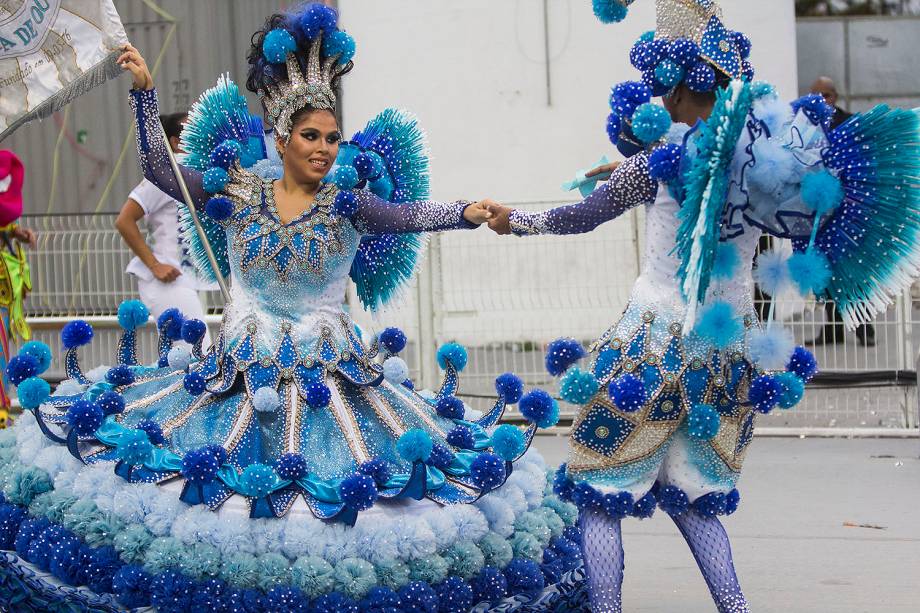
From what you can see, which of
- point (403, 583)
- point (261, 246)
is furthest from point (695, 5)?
point (403, 583)

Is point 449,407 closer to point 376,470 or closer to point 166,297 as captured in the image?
point 376,470

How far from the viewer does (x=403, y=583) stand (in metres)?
3.81

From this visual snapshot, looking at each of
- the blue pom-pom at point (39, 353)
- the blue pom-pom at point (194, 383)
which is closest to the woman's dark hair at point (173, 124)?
the blue pom-pom at point (39, 353)

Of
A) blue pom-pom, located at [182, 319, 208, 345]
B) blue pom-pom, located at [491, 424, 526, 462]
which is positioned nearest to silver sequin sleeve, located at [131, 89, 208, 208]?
blue pom-pom, located at [182, 319, 208, 345]

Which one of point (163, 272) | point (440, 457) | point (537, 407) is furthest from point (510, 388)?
point (163, 272)

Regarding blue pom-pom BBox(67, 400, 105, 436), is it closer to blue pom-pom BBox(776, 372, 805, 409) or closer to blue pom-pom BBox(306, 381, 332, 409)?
blue pom-pom BBox(306, 381, 332, 409)

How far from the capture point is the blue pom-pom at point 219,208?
14.3 ft

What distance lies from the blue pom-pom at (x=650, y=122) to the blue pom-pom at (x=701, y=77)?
0.17 metres

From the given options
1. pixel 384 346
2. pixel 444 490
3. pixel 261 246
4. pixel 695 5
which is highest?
pixel 695 5

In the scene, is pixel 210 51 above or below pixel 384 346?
above

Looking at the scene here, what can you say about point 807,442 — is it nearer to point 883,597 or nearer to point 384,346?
point 883,597

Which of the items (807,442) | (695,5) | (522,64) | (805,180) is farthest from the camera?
(522,64)

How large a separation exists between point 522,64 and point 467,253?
3202 mm

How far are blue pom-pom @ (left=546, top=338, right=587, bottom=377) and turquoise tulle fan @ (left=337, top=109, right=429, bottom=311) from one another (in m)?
1.05
